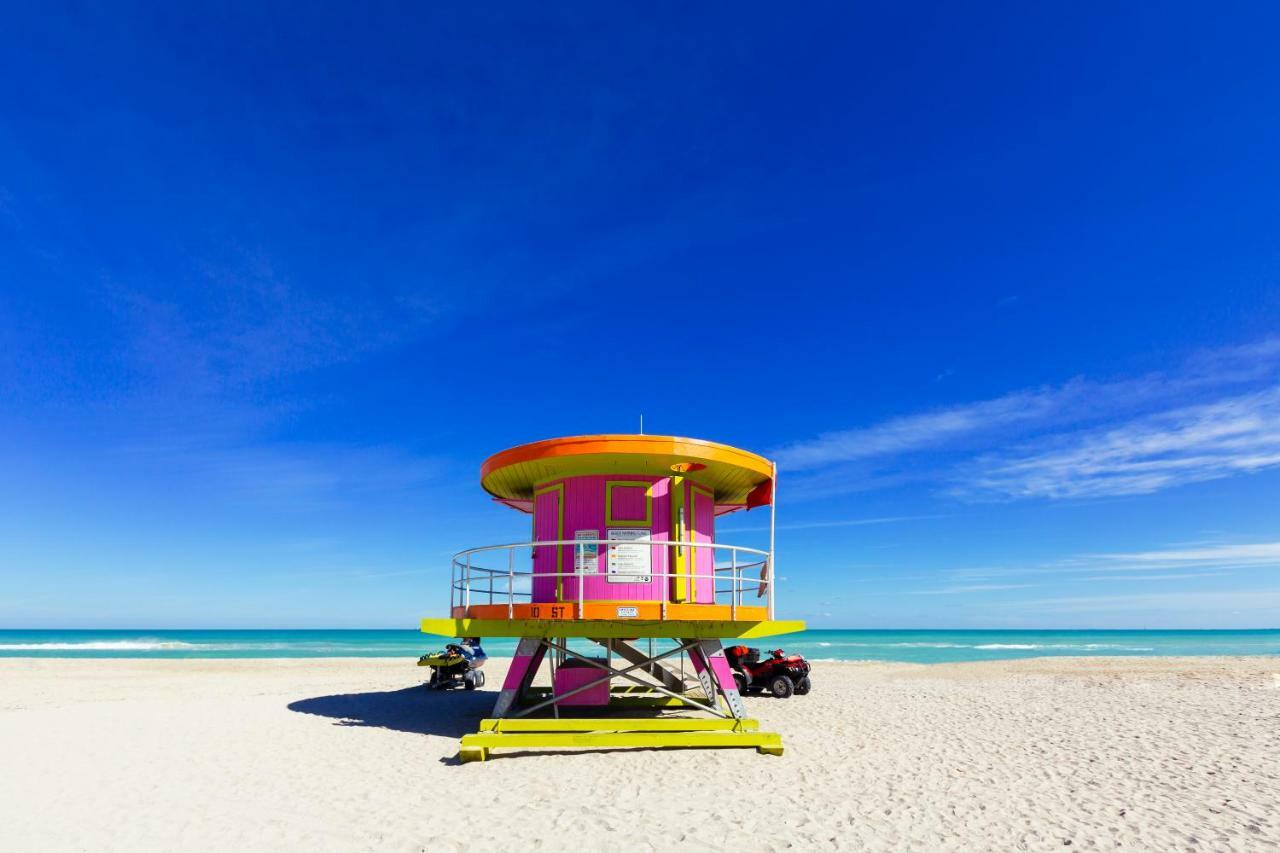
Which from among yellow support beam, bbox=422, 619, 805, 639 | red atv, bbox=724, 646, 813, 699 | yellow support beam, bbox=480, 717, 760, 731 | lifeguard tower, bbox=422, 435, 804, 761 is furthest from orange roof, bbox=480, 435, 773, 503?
red atv, bbox=724, 646, 813, 699

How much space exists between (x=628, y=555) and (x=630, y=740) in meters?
2.88

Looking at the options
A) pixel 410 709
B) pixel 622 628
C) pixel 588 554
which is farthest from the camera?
pixel 410 709

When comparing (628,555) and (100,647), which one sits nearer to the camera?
(628,555)

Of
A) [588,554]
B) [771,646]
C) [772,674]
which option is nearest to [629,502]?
[588,554]

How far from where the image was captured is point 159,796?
28.4ft

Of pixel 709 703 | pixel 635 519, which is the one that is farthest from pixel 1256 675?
pixel 635 519

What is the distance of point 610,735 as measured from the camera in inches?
436

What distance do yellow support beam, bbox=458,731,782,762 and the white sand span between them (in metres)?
0.18

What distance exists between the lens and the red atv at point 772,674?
18.5 meters

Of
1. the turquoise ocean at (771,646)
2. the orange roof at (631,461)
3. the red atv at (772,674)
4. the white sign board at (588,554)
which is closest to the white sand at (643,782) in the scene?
the red atv at (772,674)

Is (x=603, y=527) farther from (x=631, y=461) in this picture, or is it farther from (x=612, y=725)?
(x=612, y=725)

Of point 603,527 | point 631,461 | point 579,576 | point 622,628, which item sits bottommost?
point 622,628

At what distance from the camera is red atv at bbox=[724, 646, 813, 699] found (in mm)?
18531

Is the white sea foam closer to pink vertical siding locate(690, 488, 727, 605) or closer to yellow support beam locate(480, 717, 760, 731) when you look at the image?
yellow support beam locate(480, 717, 760, 731)
